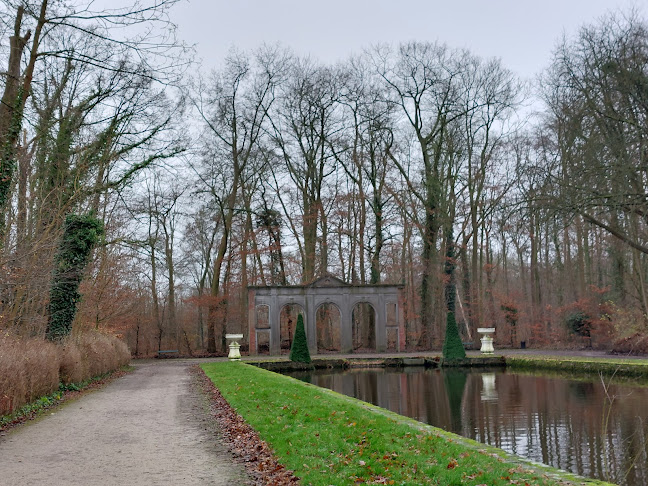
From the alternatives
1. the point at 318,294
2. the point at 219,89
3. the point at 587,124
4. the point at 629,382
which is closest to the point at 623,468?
the point at 629,382

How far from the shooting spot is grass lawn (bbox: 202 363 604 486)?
17.6 feet

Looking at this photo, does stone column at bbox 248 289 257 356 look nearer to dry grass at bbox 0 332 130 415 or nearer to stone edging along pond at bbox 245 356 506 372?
stone edging along pond at bbox 245 356 506 372

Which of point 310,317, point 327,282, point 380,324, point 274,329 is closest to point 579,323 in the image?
point 380,324

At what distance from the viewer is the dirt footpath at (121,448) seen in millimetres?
5812

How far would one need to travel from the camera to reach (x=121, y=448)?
7.24 meters

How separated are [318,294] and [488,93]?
13201mm

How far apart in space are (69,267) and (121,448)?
8876 mm

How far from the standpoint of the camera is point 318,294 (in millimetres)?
31062

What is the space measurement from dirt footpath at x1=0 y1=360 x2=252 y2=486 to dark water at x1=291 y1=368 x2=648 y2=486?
150 inches

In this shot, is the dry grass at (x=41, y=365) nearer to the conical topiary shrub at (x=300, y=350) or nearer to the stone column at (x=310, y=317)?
the conical topiary shrub at (x=300, y=350)

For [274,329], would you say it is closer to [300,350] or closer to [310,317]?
[310,317]

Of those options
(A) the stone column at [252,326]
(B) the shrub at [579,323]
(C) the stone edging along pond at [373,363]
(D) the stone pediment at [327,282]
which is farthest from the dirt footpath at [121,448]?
(B) the shrub at [579,323]

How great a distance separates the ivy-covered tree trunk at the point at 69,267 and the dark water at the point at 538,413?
24.2 ft

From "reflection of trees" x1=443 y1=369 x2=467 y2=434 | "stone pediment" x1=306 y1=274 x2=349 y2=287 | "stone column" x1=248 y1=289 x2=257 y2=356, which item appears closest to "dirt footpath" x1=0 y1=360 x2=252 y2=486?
"reflection of trees" x1=443 y1=369 x2=467 y2=434
